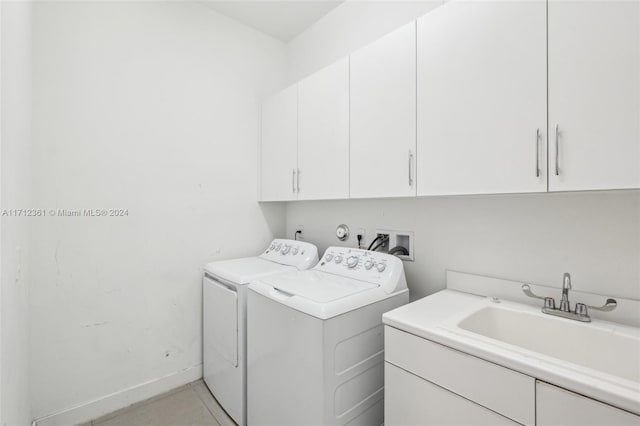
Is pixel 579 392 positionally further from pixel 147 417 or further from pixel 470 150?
pixel 147 417

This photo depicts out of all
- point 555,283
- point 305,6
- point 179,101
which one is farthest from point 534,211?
point 179,101

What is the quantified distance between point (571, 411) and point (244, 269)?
163 cm

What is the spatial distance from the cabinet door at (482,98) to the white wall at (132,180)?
61.9 inches

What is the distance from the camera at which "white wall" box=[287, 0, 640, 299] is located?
3.60ft

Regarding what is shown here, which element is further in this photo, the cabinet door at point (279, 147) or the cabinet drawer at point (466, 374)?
the cabinet door at point (279, 147)

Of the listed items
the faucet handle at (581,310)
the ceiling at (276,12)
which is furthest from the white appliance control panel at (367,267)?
the ceiling at (276,12)

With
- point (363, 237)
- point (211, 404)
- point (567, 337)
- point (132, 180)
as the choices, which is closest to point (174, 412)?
point (211, 404)

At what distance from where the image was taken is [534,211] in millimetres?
1281

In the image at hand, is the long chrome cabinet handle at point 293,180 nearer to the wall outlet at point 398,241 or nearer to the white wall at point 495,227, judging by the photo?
the white wall at point 495,227

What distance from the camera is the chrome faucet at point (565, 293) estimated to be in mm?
1112

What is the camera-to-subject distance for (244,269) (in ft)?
6.15

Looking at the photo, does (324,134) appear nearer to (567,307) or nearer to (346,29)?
(346,29)

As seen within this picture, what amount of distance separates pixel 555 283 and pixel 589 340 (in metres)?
0.25

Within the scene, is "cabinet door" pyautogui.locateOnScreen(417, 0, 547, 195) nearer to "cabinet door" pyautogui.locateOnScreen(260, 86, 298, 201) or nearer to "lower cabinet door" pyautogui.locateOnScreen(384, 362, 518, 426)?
"lower cabinet door" pyautogui.locateOnScreen(384, 362, 518, 426)
